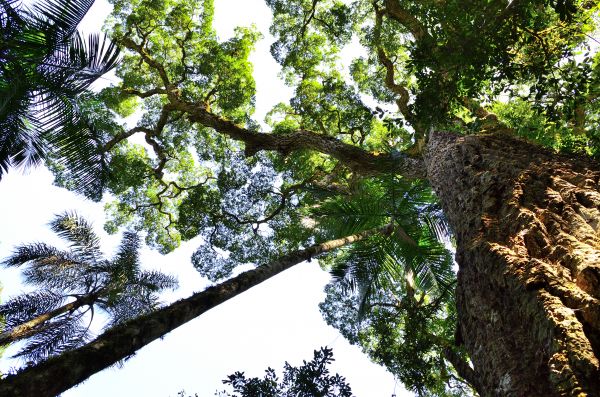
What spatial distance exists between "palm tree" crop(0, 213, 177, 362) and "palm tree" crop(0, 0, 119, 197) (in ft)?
15.7

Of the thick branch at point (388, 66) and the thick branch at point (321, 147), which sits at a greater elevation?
the thick branch at point (388, 66)

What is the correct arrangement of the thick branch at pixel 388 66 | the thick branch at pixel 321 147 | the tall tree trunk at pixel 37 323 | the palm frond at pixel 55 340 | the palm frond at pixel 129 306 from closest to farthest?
the thick branch at pixel 321 147, the tall tree trunk at pixel 37 323, the palm frond at pixel 55 340, the palm frond at pixel 129 306, the thick branch at pixel 388 66

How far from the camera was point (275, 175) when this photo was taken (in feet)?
47.1

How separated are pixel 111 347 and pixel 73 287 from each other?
29.0 feet

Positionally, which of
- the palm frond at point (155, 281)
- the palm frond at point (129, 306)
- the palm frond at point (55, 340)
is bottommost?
the palm frond at point (55, 340)

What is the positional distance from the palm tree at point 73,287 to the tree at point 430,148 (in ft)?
8.38

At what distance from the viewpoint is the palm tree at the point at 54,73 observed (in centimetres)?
593

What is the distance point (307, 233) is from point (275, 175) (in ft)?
7.53

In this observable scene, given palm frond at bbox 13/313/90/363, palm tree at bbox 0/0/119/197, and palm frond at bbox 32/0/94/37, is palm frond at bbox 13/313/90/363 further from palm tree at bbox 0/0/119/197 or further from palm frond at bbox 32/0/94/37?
palm frond at bbox 32/0/94/37

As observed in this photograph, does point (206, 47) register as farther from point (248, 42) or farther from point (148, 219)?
point (148, 219)

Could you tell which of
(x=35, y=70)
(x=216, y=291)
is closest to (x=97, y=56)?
(x=35, y=70)

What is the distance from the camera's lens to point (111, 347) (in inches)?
134

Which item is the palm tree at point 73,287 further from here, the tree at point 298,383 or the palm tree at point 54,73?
the tree at point 298,383

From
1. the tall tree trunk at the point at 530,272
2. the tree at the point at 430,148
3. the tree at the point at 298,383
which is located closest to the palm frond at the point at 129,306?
the tree at the point at 430,148
